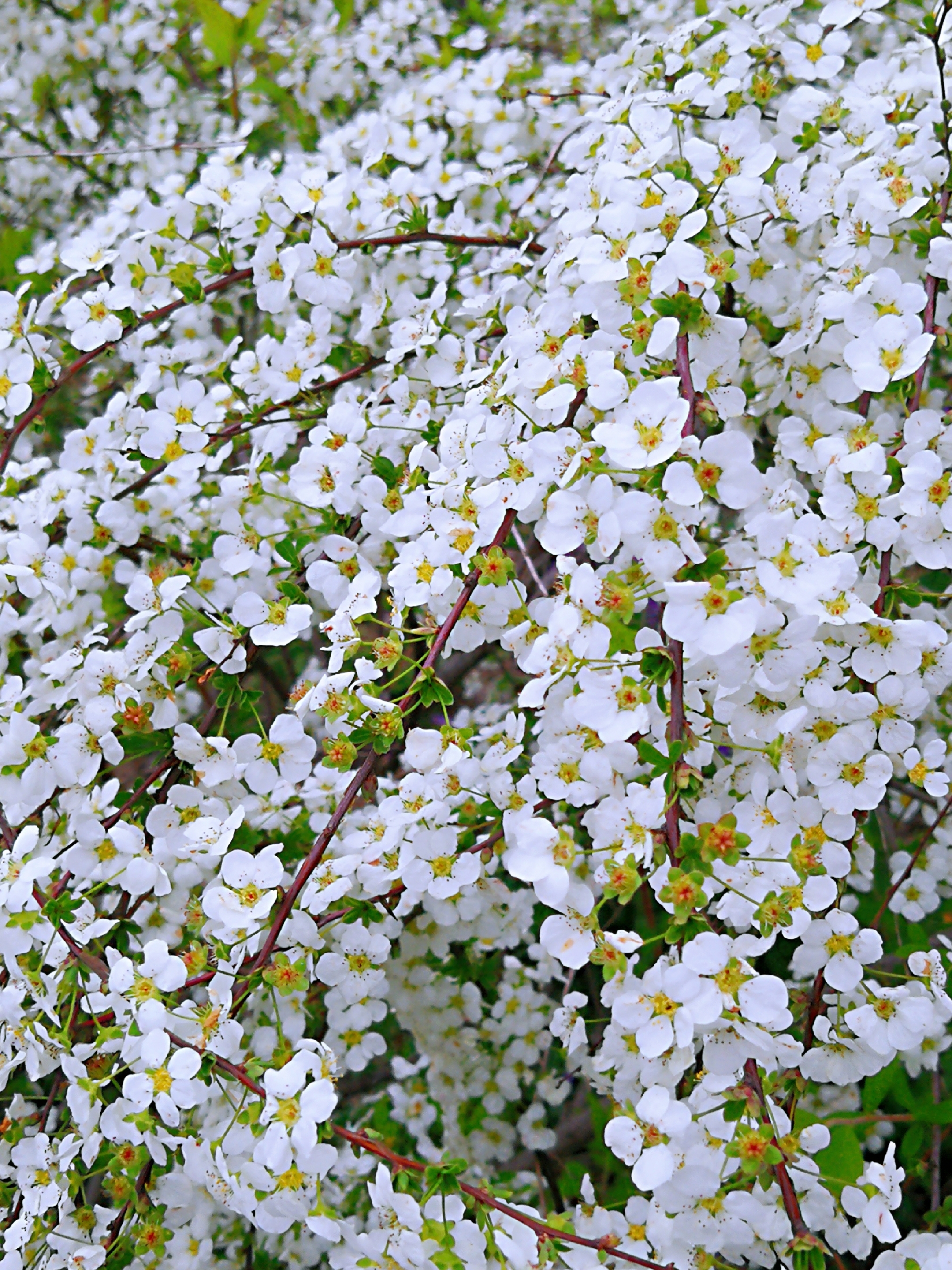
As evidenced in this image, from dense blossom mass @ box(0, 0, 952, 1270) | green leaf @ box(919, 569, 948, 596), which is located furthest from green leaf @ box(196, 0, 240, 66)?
green leaf @ box(919, 569, 948, 596)

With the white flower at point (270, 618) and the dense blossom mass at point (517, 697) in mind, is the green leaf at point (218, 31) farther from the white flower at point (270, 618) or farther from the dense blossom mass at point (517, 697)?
the white flower at point (270, 618)

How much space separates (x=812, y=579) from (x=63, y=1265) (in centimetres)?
122

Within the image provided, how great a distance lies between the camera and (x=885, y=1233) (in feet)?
4.07

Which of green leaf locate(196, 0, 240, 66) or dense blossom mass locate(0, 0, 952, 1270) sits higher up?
green leaf locate(196, 0, 240, 66)

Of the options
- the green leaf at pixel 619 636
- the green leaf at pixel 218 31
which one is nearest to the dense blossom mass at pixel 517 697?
the green leaf at pixel 619 636

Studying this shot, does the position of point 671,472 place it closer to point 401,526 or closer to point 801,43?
point 401,526

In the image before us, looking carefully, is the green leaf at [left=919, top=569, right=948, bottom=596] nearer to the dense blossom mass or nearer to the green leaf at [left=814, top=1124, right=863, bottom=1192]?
the dense blossom mass

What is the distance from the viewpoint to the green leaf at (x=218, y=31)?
2.64m

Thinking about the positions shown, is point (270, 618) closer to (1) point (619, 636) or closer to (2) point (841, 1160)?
(1) point (619, 636)

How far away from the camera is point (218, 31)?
2648mm

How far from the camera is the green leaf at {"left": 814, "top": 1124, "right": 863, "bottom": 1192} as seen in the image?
1290 mm

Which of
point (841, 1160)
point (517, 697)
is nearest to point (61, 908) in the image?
point (517, 697)

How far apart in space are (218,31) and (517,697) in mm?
1883

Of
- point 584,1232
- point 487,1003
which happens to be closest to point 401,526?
point 584,1232
